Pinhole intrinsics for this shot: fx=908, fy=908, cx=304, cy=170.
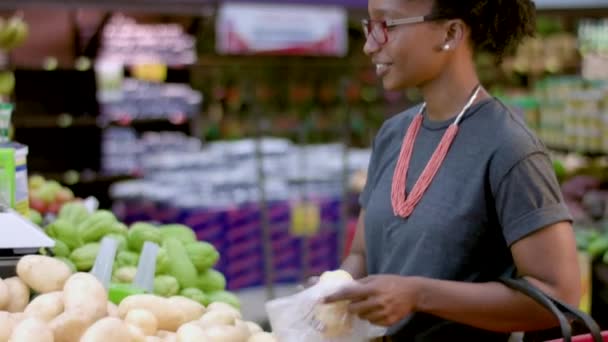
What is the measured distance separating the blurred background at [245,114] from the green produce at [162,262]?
2.72m

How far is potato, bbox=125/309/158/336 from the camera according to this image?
1.82 m

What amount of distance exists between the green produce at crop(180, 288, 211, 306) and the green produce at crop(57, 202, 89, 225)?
57 centimetres

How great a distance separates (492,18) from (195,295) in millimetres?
1047

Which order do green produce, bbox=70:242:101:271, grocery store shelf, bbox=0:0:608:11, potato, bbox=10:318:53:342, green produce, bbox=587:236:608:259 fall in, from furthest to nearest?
grocery store shelf, bbox=0:0:608:11 → green produce, bbox=587:236:608:259 → green produce, bbox=70:242:101:271 → potato, bbox=10:318:53:342

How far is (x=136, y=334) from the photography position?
173 cm

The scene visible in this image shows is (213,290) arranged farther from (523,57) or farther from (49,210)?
(523,57)

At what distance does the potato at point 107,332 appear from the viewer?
64.7 inches

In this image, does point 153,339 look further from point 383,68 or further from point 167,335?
point 383,68

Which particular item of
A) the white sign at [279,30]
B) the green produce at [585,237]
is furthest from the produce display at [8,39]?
the green produce at [585,237]

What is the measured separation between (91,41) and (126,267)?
249 inches

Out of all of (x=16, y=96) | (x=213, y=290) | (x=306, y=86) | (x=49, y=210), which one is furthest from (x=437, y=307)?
(x=306, y=86)

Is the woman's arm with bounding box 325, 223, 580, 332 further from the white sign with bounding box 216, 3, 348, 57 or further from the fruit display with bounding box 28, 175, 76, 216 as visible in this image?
the white sign with bounding box 216, 3, 348, 57

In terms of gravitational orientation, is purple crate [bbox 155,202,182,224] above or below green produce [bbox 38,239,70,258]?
below

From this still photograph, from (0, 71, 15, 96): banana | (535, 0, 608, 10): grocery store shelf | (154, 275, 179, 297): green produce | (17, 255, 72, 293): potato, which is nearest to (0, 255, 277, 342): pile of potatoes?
(17, 255, 72, 293): potato
